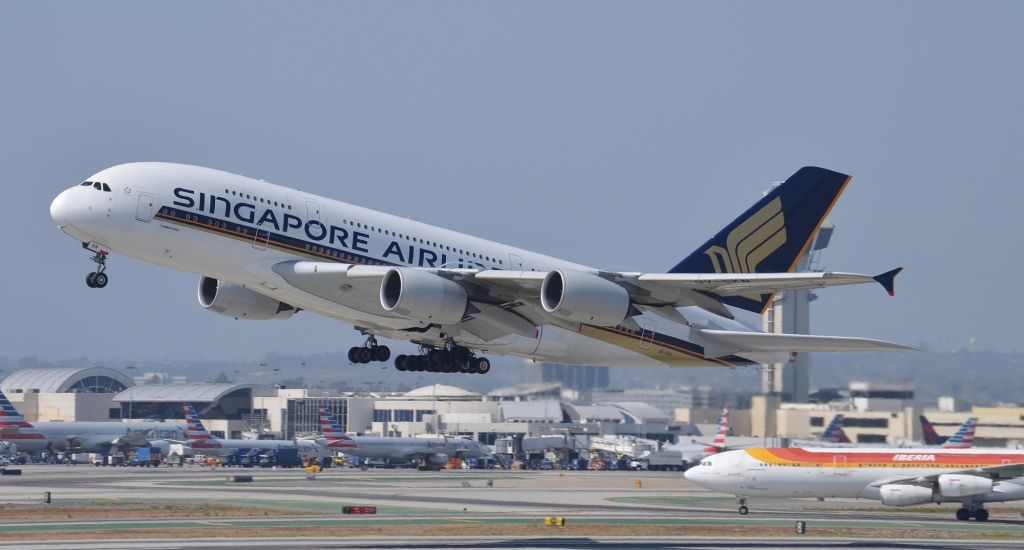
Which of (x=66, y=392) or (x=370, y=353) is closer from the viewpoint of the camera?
(x=370, y=353)

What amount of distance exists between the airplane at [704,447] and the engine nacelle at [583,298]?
186 ft

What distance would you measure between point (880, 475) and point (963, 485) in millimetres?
3955

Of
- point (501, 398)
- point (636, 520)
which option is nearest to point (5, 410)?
point (501, 398)

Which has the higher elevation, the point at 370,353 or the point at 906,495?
the point at 370,353

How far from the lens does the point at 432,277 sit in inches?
1614

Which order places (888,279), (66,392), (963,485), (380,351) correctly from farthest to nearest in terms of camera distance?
(66,392)
(963,485)
(380,351)
(888,279)

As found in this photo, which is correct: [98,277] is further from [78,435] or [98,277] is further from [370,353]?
[78,435]

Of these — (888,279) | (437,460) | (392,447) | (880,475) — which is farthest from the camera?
(392,447)

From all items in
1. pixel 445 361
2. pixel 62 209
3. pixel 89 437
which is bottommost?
pixel 89 437

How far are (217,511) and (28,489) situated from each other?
19.8 m

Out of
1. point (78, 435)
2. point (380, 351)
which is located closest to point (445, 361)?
point (380, 351)

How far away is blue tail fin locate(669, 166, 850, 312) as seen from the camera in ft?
156

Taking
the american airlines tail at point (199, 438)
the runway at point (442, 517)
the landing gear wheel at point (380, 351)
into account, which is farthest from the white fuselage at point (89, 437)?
the landing gear wheel at point (380, 351)

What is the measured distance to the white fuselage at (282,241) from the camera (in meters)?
38.6
